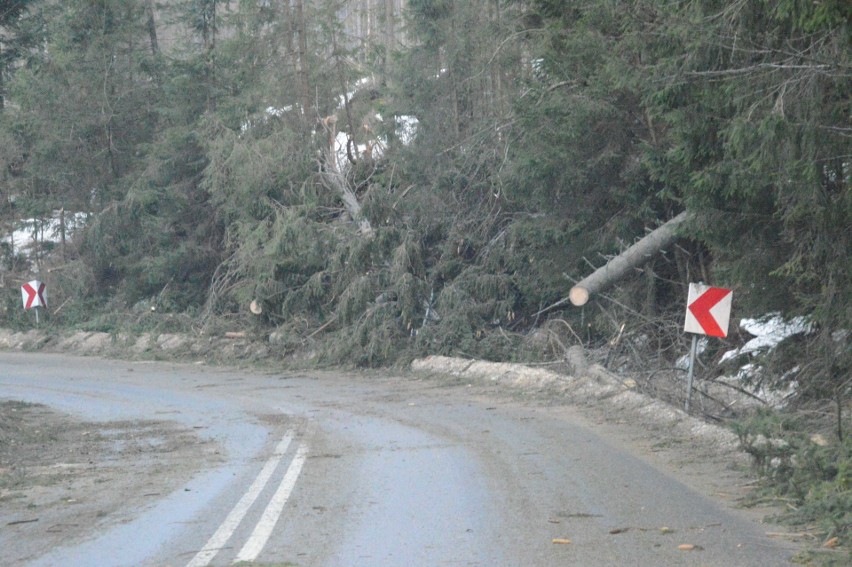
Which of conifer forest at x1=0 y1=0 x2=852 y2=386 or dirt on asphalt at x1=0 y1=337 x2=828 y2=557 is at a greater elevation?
conifer forest at x1=0 y1=0 x2=852 y2=386

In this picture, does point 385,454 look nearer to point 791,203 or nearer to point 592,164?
point 791,203

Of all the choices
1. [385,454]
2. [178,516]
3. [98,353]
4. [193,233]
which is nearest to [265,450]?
[385,454]

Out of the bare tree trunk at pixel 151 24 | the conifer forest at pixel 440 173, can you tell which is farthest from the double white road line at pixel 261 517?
the bare tree trunk at pixel 151 24

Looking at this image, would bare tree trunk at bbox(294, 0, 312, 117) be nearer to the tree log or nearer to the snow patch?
the tree log

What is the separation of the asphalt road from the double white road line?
0.08 ft

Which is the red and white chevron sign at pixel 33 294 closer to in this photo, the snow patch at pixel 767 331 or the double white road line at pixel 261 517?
the double white road line at pixel 261 517

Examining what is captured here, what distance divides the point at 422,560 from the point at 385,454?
445 centimetres

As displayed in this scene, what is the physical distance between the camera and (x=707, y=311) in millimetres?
12797

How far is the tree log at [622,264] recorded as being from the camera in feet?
54.8

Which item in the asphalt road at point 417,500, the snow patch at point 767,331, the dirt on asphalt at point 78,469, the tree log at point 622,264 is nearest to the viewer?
the asphalt road at point 417,500

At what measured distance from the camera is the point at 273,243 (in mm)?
23531

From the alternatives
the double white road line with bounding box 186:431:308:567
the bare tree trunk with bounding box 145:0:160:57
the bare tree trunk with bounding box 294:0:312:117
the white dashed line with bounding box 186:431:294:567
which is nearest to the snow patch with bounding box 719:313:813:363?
the double white road line with bounding box 186:431:308:567

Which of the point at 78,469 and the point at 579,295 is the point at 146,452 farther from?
the point at 579,295

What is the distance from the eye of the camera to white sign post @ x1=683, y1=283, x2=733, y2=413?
12.7 metres
